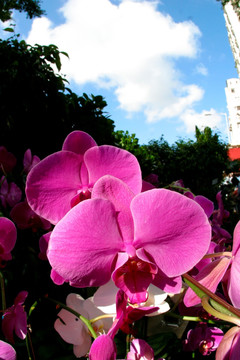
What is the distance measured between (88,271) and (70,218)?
1.5 inches

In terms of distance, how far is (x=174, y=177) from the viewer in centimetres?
483

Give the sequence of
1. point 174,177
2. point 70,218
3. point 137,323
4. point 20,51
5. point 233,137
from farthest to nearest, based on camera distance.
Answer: point 233,137
point 174,177
point 20,51
point 137,323
point 70,218

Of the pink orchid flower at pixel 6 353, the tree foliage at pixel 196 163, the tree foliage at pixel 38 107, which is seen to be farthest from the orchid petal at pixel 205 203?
the tree foliage at pixel 196 163

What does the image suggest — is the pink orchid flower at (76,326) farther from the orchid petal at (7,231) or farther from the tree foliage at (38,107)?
the tree foliage at (38,107)

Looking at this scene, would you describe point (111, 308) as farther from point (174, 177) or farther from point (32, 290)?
point (174, 177)

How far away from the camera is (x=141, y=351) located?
0.28m

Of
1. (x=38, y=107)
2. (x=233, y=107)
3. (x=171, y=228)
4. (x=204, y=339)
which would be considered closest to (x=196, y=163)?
(x=38, y=107)

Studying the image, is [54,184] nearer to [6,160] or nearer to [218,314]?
[218,314]

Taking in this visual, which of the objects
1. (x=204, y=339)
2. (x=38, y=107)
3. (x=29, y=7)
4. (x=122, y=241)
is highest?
(x=29, y=7)

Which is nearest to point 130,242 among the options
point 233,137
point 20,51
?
point 20,51

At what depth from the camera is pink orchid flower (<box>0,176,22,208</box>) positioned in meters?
0.45

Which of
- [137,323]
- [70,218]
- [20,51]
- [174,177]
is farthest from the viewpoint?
[174,177]

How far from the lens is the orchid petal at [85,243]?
0.63 feet

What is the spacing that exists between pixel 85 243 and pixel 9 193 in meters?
0.29
